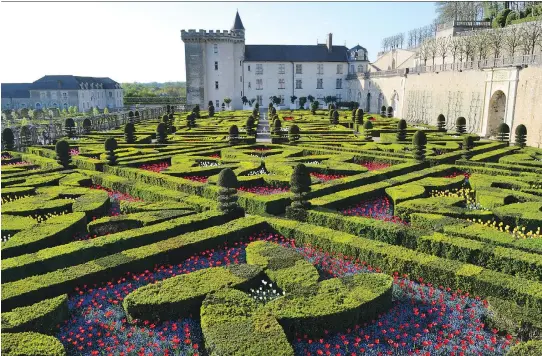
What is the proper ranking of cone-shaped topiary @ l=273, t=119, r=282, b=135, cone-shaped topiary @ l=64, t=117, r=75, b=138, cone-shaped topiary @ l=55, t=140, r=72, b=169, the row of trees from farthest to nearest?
the row of trees
cone-shaped topiary @ l=64, t=117, r=75, b=138
cone-shaped topiary @ l=273, t=119, r=282, b=135
cone-shaped topiary @ l=55, t=140, r=72, b=169

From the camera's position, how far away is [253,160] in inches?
664

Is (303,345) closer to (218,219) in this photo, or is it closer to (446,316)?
(446,316)

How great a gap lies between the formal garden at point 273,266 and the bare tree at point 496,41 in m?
23.7

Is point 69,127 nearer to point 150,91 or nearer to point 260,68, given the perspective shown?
point 260,68

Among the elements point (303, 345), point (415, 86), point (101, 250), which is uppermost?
point (415, 86)

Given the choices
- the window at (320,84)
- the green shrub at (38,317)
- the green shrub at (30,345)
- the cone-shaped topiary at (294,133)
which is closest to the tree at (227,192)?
the green shrub at (38,317)

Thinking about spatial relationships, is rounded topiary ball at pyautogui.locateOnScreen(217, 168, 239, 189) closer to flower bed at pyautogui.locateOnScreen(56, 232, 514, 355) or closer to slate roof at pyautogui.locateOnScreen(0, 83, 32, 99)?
flower bed at pyautogui.locateOnScreen(56, 232, 514, 355)

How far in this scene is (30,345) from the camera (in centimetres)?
533

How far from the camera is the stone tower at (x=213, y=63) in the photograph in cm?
5578

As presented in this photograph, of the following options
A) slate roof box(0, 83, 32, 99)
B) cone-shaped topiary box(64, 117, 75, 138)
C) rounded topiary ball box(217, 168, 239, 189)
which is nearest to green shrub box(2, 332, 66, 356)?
rounded topiary ball box(217, 168, 239, 189)

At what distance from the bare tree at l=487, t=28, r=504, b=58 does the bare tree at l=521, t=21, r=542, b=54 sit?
1702 mm

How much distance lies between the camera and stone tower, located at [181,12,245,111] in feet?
183

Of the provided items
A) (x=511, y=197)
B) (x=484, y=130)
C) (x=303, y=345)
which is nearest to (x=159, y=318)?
(x=303, y=345)

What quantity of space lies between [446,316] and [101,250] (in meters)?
6.25
